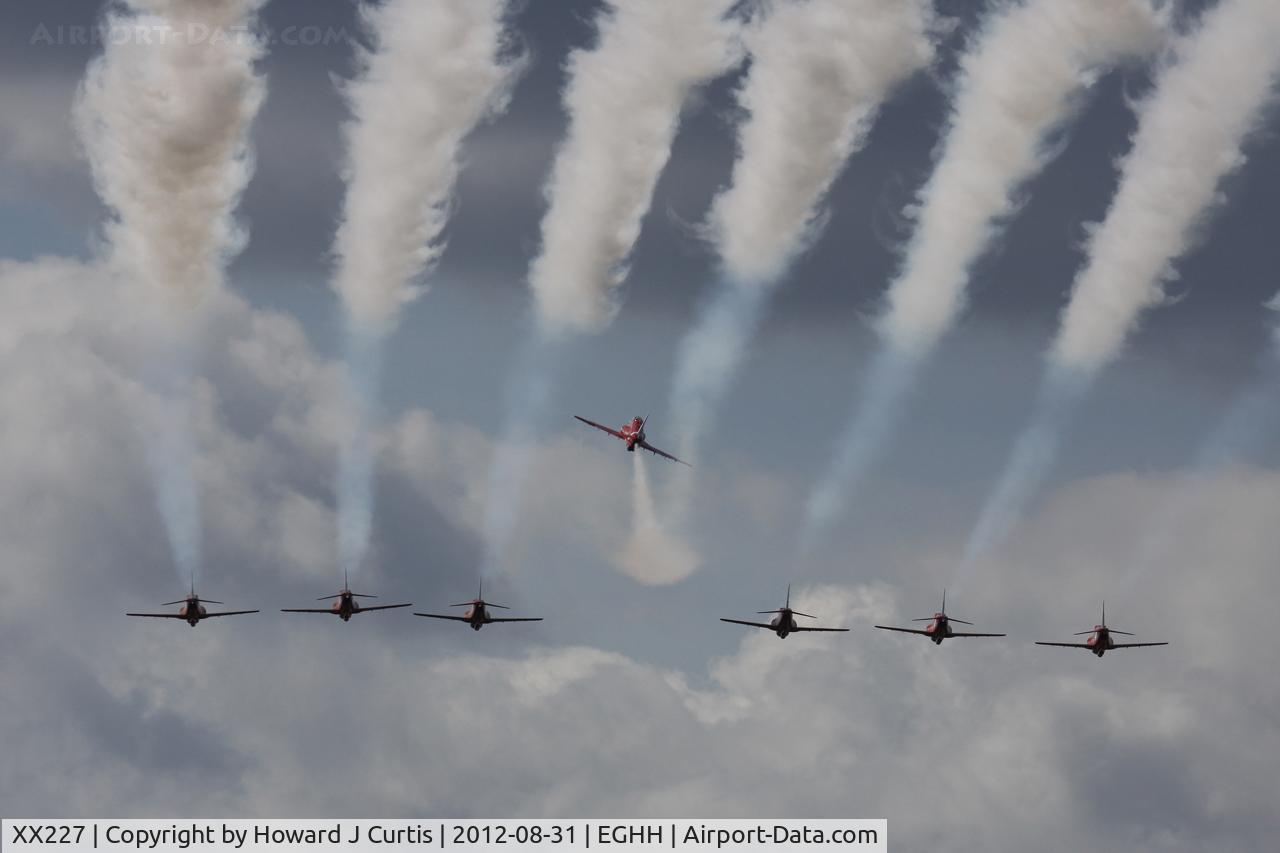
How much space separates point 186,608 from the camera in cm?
18500

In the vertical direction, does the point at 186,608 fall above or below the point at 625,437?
below

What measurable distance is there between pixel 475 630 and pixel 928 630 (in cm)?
2985

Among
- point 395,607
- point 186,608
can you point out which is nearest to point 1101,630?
point 395,607

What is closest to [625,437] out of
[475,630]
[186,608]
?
[475,630]

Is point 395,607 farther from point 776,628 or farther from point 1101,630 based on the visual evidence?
point 1101,630

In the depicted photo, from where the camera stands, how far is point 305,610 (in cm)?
18538

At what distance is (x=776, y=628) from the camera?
185 meters

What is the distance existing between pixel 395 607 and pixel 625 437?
19.1 meters

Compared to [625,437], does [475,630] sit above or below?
below

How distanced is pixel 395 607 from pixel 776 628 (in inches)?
962

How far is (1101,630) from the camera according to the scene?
18900 cm

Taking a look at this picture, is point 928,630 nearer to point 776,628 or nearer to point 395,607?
point 776,628

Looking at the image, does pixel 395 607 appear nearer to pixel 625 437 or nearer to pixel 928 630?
pixel 625 437

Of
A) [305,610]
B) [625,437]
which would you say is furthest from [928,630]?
[305,610]
